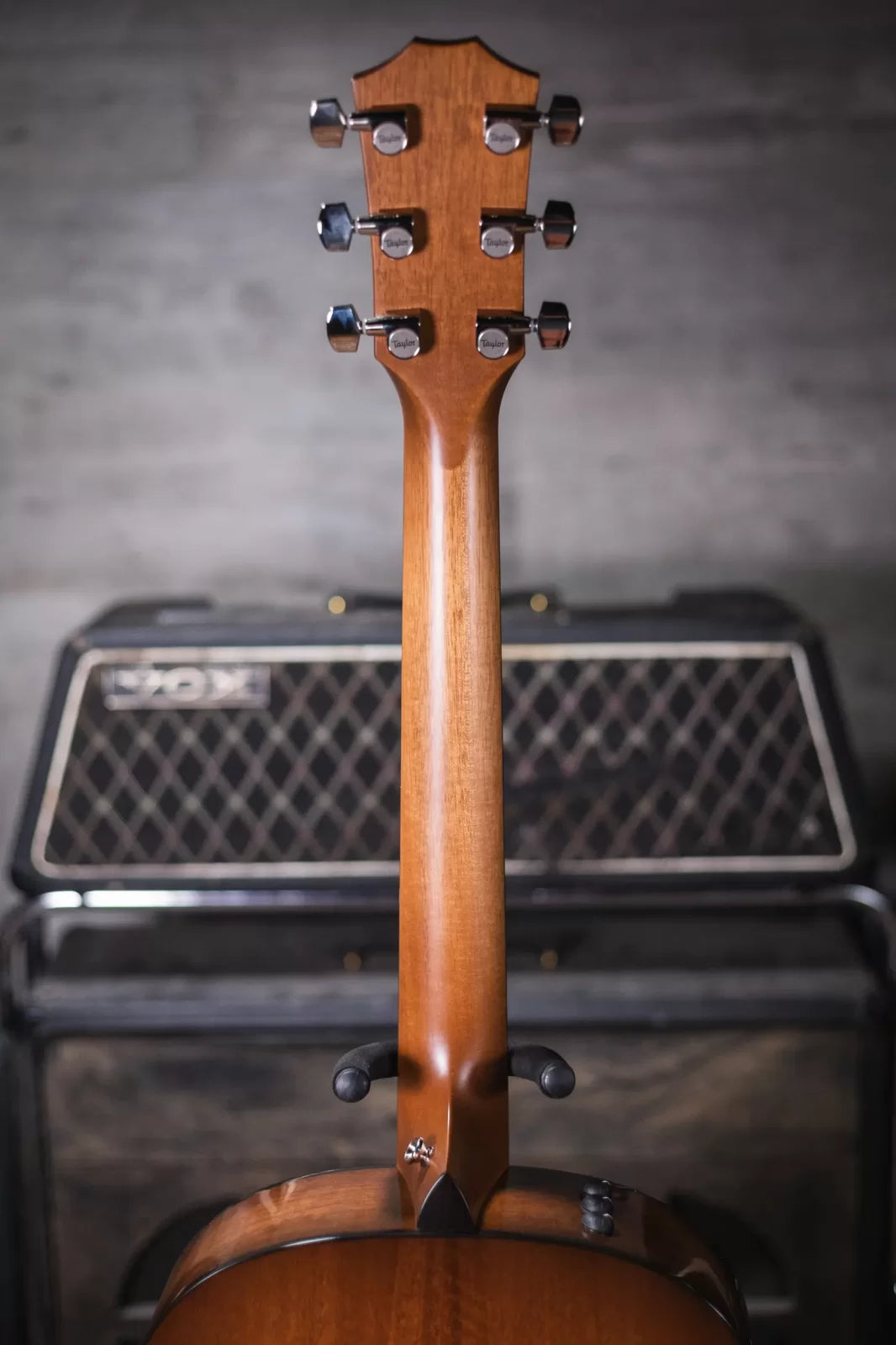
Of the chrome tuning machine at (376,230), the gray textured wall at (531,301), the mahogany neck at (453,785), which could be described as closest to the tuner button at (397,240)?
the chrome tuning machine at (376,230)

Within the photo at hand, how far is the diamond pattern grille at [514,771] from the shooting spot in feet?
4.92

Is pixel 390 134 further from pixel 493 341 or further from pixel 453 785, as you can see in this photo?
pixel 453 785

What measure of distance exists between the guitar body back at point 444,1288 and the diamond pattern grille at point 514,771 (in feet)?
2.20

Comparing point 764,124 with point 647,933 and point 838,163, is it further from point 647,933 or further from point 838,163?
point 647,933

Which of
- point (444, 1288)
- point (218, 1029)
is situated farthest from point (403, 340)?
point (218, 1029)

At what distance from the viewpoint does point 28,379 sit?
6.48 ft

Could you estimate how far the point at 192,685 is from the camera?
4.98 feet

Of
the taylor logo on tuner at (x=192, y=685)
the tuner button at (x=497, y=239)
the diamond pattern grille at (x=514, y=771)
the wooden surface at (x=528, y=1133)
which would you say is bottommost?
the wooden surface at (x=528, y=1133)

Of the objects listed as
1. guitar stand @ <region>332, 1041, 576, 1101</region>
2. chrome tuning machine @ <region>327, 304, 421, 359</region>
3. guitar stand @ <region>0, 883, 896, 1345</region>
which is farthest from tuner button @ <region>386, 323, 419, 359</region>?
guitar stand @ <region>0, 883, 896, 1345</region>

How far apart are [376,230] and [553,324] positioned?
0.49ft

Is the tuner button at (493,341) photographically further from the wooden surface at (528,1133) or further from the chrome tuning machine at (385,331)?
the wooden surface at (528,1133)

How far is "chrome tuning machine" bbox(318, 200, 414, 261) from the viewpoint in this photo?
83cm

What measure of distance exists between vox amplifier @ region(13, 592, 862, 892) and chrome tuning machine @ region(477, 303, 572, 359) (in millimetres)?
653

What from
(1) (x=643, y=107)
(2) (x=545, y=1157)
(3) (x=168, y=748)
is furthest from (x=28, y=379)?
(2) (x=545, y=1157)
